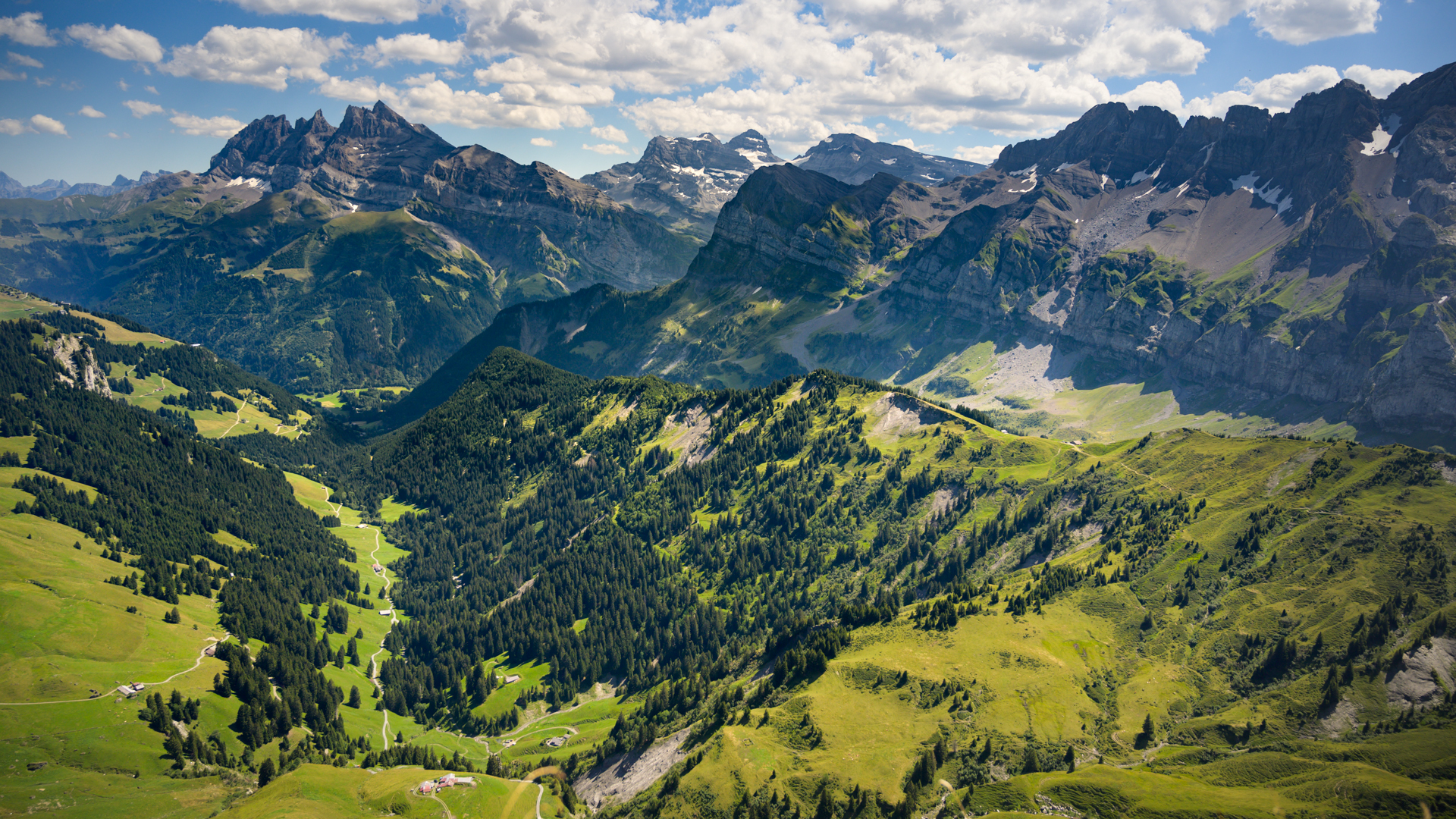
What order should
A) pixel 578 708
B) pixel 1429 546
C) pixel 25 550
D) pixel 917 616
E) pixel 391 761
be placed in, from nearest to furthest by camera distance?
1. pixel 1429 546
2. pixel 391 761
3. pixel 917 616
4. pixel 25 550
5. pixel 578 708

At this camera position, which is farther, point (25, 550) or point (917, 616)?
point (25, 550)

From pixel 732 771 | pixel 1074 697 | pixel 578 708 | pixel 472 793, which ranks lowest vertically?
pixel 578 708

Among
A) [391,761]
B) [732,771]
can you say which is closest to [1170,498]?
[732,771]

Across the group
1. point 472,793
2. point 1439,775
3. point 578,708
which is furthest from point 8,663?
point 1439,775

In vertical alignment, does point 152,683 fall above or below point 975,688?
below

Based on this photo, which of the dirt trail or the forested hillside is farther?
the dirt trail

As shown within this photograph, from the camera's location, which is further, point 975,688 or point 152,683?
point 152,683

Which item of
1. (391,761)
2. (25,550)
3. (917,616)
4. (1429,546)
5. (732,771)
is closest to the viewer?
(732,771)

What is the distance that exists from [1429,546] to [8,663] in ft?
819

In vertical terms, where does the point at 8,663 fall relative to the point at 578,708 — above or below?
above

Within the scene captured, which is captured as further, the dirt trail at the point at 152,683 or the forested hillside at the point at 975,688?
the dirt trail at the point at 152,683

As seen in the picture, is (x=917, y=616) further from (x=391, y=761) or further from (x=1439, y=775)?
(x=391, y=761)

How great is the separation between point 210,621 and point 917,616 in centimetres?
16036

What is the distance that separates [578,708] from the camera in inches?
7643
